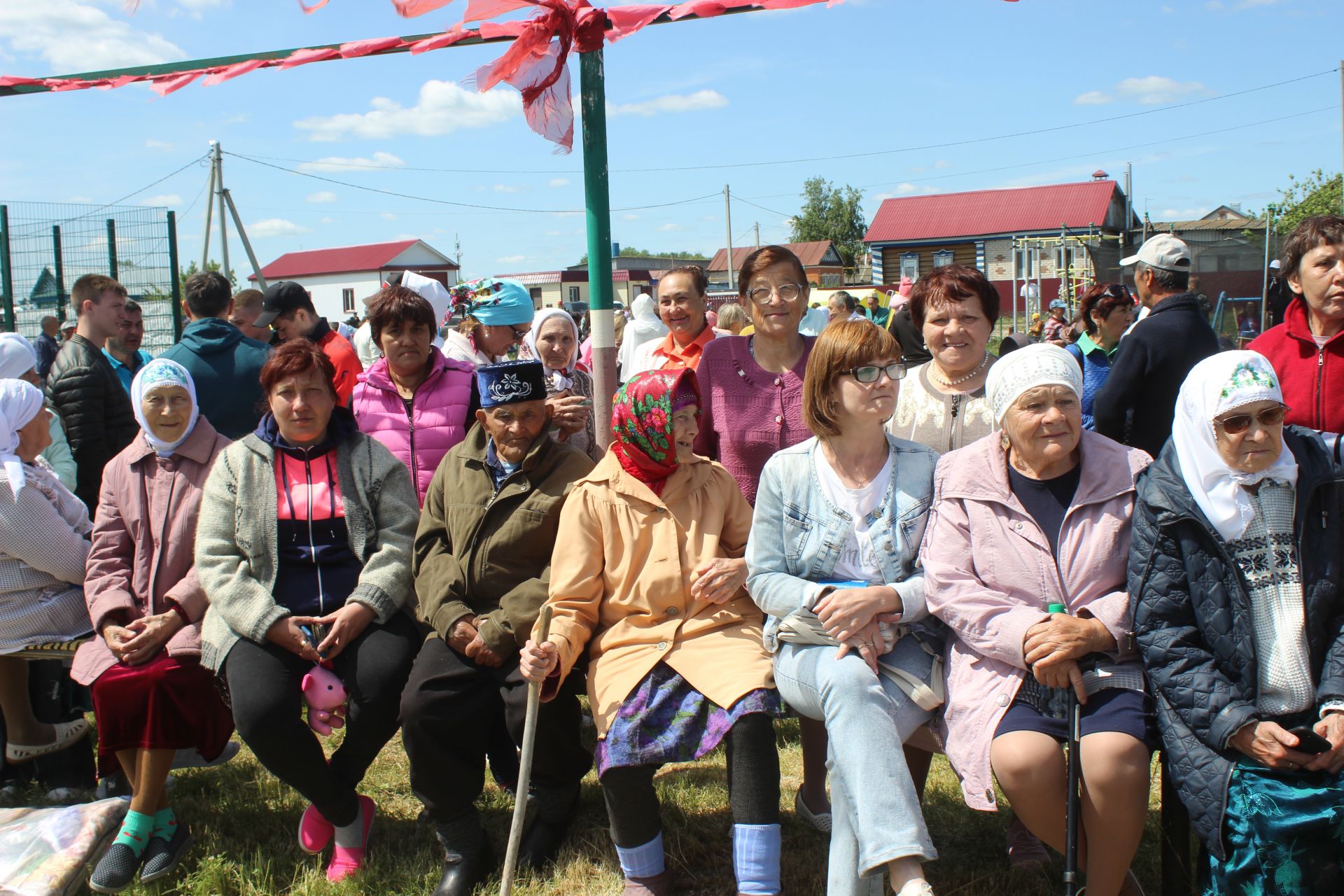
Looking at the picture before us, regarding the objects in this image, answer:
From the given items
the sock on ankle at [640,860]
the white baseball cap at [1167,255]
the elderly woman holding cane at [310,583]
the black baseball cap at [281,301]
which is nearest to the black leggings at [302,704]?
the elderly woman holding cane at [310,583]

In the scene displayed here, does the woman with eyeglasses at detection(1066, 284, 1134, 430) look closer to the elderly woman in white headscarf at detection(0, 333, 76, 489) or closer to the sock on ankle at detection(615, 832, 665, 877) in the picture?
the sock on ankle at detection(615, 832, 665, 877)

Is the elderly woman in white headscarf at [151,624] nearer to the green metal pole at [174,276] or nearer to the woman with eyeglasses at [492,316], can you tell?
the woman with eyeglasses at [492,316]

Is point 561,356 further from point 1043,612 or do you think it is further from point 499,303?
point 1043,612

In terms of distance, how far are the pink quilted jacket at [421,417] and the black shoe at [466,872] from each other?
1453 millimetres

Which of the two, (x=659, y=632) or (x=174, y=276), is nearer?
(x=659, y=632)

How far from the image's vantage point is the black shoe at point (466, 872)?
3.30m

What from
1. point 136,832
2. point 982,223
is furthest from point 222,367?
point 982,223

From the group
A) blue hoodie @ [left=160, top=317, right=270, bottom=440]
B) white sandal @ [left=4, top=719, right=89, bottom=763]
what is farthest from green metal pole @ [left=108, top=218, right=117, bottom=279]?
white sandal @ [left=4, top=719, right=89, bottom=763]

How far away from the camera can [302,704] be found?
3527 mm

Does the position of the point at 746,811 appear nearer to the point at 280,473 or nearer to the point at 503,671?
the point at 503,671

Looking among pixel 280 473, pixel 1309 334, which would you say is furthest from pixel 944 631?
pixel 280 473

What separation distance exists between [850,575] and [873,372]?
648mm

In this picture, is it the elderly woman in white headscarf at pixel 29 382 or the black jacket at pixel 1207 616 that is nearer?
the black jacket at pixel 1207 616

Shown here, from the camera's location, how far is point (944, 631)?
10.2 feet
